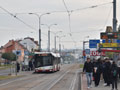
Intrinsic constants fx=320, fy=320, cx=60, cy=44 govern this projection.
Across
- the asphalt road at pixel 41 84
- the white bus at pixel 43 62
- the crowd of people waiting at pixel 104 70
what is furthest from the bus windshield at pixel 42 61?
the crowd of people waiting at pixel 104 70

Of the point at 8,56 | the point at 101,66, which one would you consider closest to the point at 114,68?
the point at 101,66

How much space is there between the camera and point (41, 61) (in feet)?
138

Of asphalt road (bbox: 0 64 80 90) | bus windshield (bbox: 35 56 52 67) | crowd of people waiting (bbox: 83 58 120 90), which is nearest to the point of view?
crowd of people waiting (bbox: 83 58 120 90)

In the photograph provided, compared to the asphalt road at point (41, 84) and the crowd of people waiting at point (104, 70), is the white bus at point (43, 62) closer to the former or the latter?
the asphalt road at point (41, 84)

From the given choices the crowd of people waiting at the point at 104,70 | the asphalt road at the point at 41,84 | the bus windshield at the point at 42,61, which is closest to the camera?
the crowd of people waiting at the point at 104,70

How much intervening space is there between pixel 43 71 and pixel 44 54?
2.36 meters

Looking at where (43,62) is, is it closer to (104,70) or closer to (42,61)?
(42,61)

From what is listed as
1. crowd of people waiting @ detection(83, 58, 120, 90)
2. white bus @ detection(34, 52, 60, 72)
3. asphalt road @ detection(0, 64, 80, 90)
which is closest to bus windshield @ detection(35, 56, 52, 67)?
white bus @ detection(34, 52, 60, 72)

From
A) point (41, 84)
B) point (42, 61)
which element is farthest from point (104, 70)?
point (42, 61)

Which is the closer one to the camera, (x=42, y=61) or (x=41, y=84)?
(x=41, y=84)

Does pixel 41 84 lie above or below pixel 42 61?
below

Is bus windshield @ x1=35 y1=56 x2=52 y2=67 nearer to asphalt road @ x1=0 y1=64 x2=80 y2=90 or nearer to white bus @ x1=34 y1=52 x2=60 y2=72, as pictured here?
white bus @ x1=34 y1=52 x2=60 y2=72

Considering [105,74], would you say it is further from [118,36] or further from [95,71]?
[118,36]

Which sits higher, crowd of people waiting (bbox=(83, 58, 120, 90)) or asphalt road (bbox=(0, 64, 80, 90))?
crowd of people waiting (bbox=(83, 58, 120, 90))
